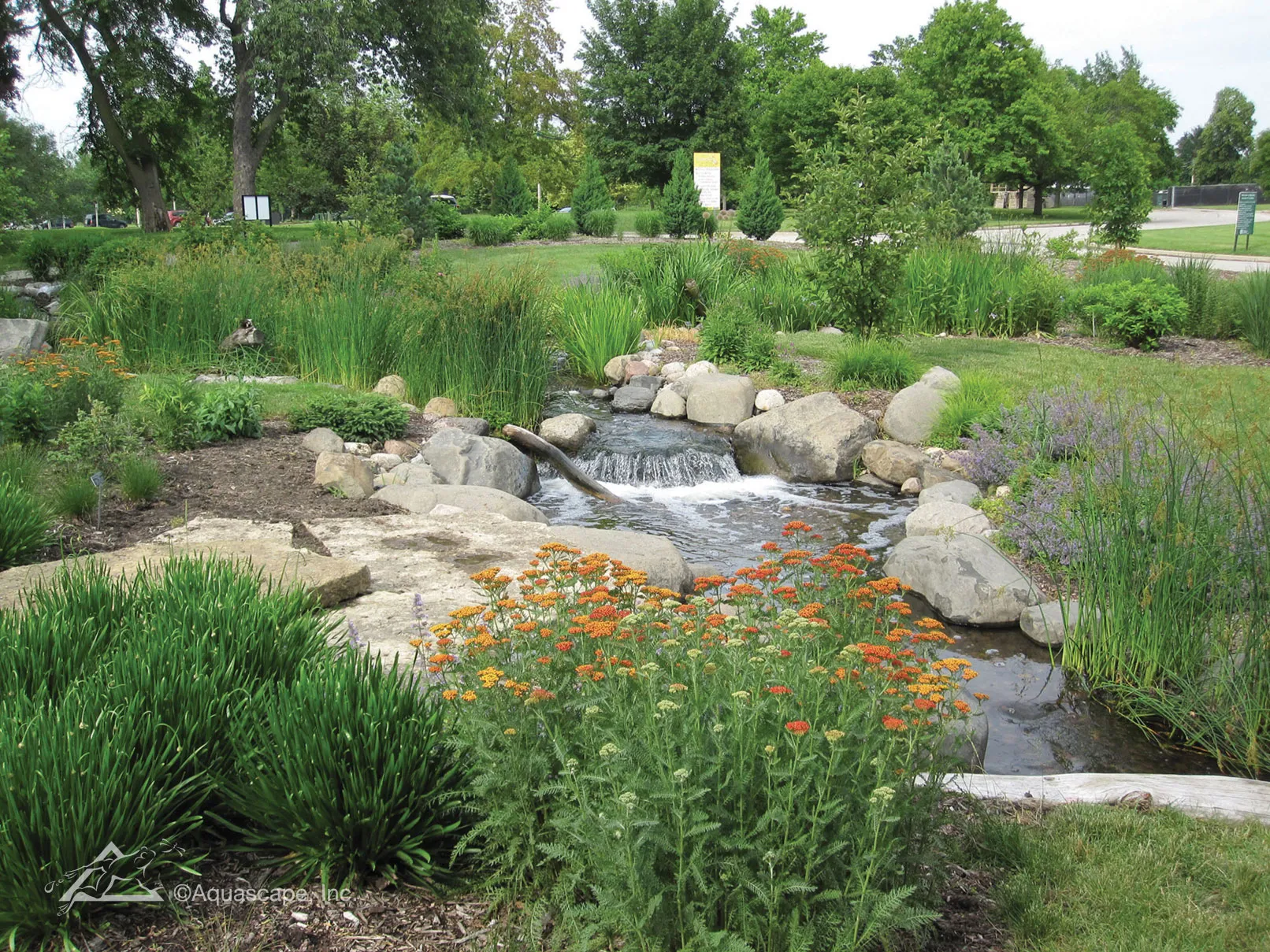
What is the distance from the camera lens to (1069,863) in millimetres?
2924

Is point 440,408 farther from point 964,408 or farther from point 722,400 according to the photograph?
point 964,408

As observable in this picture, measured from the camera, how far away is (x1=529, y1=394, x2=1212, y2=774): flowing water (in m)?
4.50

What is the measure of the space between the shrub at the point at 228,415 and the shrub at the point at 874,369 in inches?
257

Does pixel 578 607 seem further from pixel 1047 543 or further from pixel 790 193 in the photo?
pixel 790 193

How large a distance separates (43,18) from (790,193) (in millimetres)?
22910

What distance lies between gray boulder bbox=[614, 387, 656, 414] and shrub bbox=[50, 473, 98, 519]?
705 cm

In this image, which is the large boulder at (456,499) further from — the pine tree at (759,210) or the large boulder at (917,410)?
the pine tree at (759,210)

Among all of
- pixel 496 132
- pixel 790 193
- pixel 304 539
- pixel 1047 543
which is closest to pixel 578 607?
pixel 304 539

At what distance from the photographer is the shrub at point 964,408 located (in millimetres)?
9438

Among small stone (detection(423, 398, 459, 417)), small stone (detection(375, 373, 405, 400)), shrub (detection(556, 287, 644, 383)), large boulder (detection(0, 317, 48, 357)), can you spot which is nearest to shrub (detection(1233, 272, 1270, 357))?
shrub (detection(556, 287, 644, 383))

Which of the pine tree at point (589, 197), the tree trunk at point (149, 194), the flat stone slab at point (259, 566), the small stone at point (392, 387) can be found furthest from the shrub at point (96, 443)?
the pine tree at point (589, 197)

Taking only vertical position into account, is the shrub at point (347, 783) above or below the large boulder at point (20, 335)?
below

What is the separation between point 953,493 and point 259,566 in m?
5.72

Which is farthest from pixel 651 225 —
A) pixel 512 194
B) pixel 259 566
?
pixel 259 566
